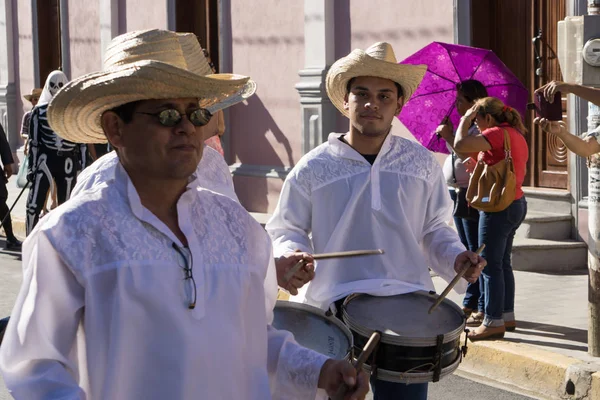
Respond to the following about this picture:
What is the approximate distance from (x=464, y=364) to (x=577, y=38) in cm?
223

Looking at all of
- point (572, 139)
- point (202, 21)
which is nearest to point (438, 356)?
point (572, 139)

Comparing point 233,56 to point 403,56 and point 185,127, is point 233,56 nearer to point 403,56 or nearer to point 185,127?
point 403,56

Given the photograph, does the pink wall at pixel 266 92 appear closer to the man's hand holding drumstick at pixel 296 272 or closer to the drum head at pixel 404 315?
the drum head at pixel 404 315

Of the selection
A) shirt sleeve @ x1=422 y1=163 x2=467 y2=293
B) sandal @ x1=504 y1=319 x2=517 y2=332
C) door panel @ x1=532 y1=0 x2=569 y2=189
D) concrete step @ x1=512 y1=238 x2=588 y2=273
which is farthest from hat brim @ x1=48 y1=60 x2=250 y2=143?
door panel @ x1=532 y1=0 x2=569 y2=189

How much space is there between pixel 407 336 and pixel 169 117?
5.12 ft

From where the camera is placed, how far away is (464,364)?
7.73 meters

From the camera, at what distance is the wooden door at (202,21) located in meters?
15.8

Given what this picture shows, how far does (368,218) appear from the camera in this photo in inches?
194

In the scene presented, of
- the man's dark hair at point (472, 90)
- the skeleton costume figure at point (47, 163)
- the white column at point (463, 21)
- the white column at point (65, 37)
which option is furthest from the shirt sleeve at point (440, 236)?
the white column at point (65, 37)

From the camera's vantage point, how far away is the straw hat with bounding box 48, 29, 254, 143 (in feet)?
10.2

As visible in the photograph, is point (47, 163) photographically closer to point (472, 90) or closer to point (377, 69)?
point (472, 90)

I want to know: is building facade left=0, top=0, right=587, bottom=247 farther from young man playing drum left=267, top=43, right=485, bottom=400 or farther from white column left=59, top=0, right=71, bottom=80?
young man playing drum left=267, top=43, right=485, bottom=400

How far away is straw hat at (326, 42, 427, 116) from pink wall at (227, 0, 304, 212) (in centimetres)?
867

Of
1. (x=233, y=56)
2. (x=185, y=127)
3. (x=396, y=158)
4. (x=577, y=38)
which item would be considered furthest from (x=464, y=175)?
(x=233, y=56)
